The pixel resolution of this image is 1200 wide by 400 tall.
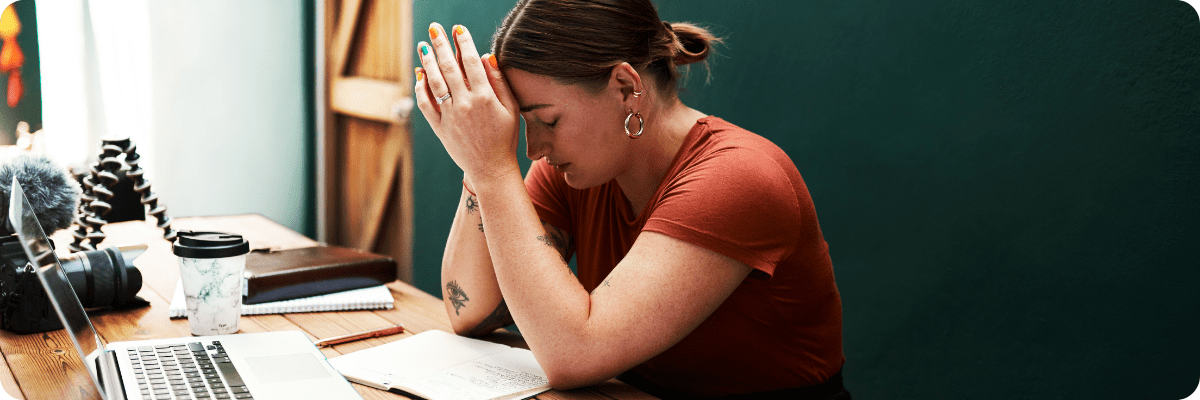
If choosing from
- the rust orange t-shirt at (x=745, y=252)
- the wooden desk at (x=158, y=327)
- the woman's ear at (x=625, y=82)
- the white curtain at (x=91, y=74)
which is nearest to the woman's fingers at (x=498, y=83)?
the woman's ear at (x=625, y=82)

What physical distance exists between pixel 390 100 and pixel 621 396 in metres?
2.51

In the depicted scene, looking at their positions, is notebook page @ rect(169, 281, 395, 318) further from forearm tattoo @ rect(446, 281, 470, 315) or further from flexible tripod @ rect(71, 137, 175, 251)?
flexible tripod @ rect(71, 137, 175, 251)

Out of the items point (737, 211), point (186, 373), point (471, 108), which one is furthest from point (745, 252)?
point (186, 373)

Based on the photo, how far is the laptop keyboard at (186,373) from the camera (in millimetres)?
867

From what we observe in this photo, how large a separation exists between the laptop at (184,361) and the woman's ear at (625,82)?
0.55 metres

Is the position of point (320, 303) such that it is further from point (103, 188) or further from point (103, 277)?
point (103, 188)

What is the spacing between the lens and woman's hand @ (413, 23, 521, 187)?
1.08 metres

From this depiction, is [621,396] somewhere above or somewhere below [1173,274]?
below

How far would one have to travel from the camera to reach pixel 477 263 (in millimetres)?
1279

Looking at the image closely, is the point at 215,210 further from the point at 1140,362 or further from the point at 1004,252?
the point at 1140,362

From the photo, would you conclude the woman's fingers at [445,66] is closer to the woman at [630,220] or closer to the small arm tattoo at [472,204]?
the woman at [630,220]

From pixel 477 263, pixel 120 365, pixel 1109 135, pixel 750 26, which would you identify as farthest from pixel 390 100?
pixel 1109 135

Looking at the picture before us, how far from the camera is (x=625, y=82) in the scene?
1.14 meters

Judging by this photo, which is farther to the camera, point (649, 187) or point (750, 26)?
point (750, 26)
